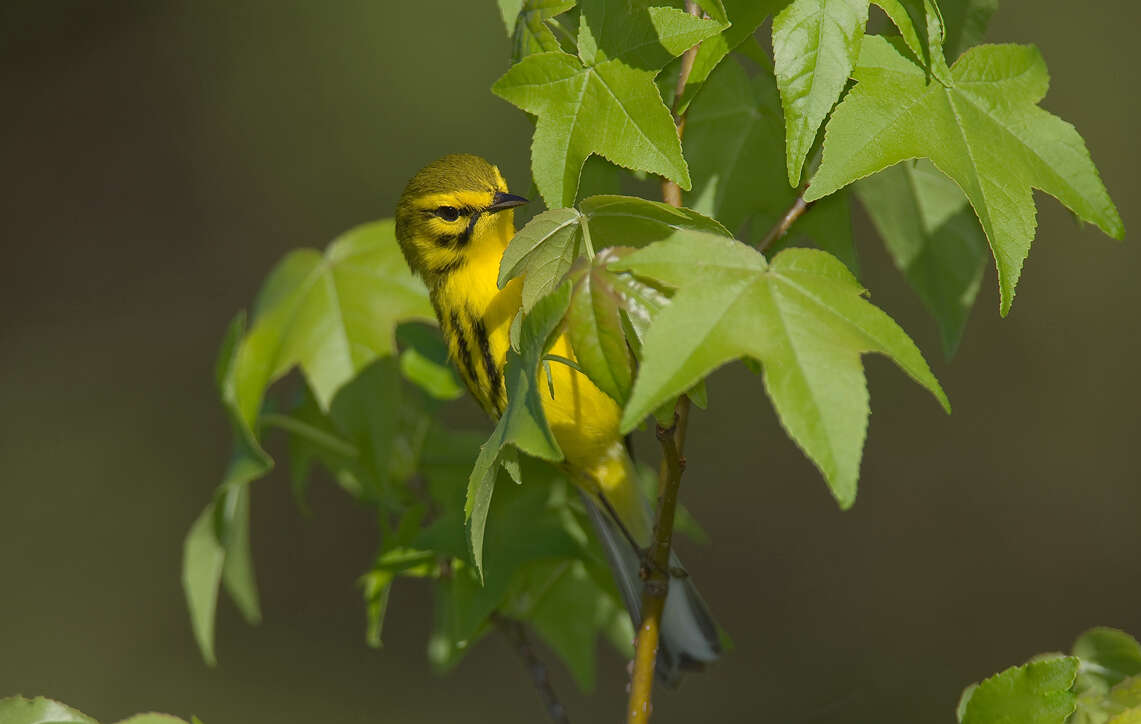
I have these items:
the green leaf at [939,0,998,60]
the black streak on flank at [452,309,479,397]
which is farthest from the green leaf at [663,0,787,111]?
the black streak on flank at [452,309,479,397]

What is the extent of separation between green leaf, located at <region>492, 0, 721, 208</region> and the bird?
0.63 m

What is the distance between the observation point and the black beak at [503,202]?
90.2 inches

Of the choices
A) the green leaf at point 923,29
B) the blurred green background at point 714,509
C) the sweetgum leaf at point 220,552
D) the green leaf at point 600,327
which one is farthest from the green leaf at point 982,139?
the blurred green background at point 714,509

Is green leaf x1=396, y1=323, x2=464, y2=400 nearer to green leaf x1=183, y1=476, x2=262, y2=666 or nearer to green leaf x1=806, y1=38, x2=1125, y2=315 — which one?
green leaf x1=183, y1=476, x2=262, y2=666

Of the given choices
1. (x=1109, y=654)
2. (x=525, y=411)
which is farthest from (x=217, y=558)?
(x=1109, y=654)

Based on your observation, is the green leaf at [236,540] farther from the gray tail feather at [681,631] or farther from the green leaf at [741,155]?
the green leaf at [741,155]

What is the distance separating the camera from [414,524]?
6.40 feet

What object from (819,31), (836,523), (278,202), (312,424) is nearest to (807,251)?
(819,31)

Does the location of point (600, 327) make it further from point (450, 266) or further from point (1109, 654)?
point (450, 266)

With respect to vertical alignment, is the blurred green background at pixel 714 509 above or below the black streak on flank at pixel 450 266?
below

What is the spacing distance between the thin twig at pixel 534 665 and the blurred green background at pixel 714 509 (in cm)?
356

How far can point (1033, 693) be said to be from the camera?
138 centimetres

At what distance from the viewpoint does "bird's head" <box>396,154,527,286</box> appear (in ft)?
7.70

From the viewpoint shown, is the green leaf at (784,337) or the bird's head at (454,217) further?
the bird's head at (454,217)
